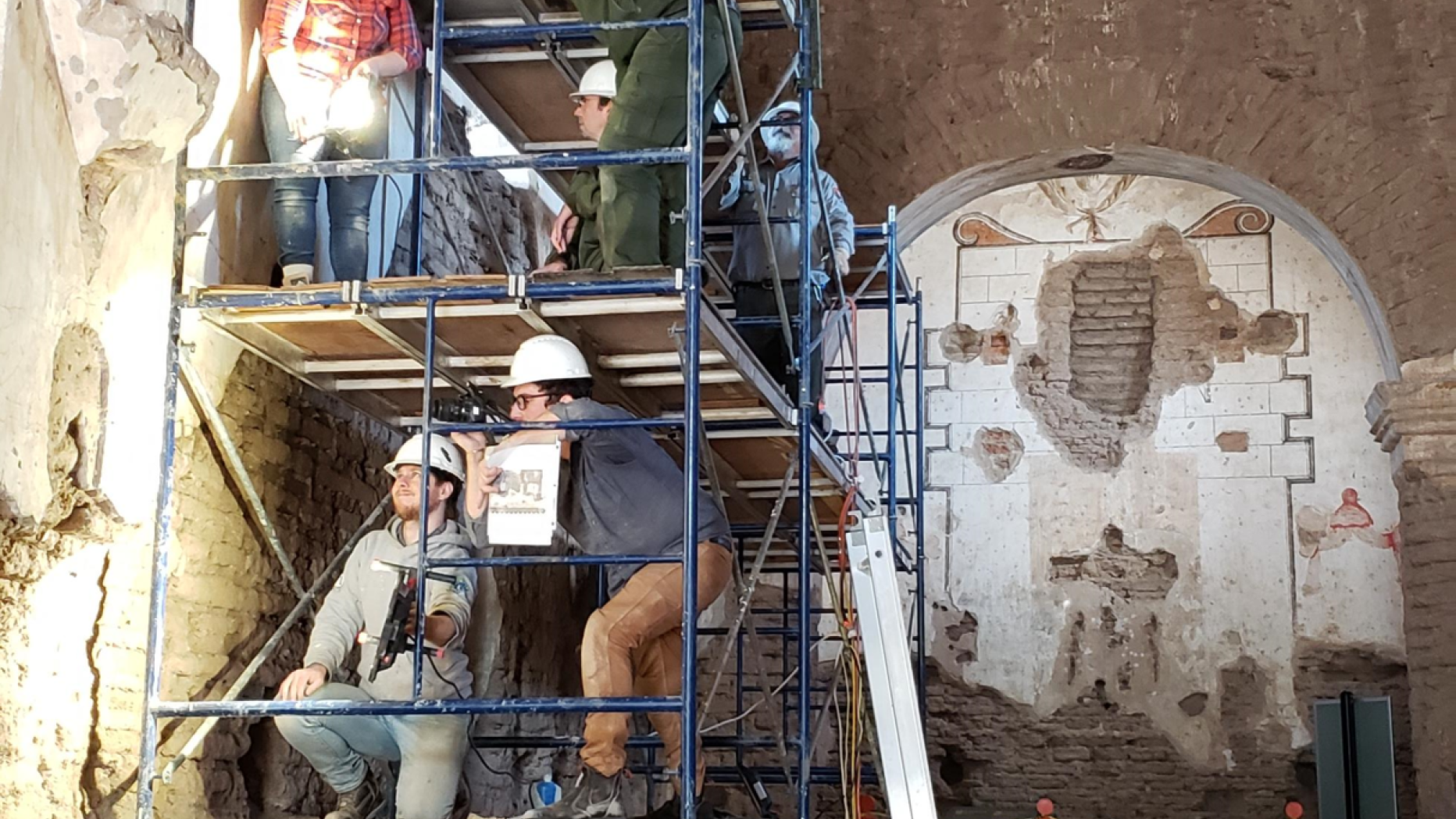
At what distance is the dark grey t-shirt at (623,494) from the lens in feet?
16.3

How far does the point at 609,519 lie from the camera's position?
4965mm

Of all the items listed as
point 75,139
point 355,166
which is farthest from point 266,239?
point 75,139

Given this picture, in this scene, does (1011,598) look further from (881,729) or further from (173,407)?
(173,407)

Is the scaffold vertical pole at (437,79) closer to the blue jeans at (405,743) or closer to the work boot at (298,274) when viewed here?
the work boot at (298,274)

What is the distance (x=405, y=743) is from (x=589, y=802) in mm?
699

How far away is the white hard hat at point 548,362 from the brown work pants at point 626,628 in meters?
0.67

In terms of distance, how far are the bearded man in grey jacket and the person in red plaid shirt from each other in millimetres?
815

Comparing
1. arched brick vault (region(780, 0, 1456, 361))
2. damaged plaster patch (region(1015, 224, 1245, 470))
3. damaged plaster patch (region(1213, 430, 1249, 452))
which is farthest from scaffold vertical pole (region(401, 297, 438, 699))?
damaged plaster patch (region(1213, 430, 1249, 452))

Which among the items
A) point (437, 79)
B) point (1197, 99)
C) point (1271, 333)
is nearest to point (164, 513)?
point (437, 79)

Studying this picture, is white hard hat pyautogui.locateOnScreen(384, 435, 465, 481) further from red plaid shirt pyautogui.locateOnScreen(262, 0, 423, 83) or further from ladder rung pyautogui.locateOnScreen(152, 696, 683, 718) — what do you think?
red plaid shirt pyautogui.locateOnScreen(262, 0, 423, 83)

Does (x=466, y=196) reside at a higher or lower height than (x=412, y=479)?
higher

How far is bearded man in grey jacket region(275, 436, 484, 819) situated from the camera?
479cm

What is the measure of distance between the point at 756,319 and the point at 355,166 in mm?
2299

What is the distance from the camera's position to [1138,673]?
11477 mm
